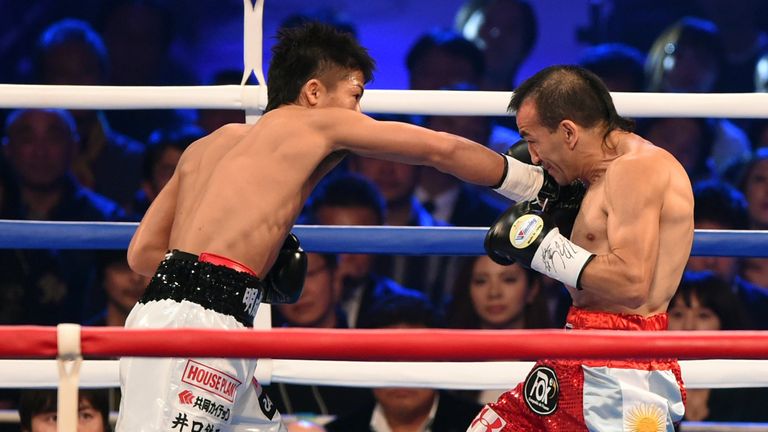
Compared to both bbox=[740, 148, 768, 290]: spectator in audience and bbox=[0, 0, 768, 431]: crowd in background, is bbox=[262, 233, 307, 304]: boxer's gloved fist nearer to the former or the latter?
bbox=[0, 0, 768, 431]: crowd in background

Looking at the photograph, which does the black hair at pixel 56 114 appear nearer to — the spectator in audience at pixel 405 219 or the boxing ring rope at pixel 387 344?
the spectator in audience at pixel 405 219

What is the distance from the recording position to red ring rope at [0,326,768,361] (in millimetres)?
1271

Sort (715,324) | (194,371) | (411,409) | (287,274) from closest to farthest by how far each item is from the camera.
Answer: (194,371) → (287,274) → (411,409) → (715,324)

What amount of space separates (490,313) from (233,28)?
1484 mm

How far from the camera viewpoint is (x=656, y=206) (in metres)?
1.81

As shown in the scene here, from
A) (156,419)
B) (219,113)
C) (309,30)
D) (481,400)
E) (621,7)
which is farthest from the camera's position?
(621,7)

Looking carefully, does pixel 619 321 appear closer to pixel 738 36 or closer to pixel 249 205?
pixel 249 205

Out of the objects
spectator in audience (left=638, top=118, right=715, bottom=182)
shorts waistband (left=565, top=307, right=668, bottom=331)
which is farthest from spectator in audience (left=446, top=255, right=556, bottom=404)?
shorts waistband (left=565, top=307, right=668, bottom=331)

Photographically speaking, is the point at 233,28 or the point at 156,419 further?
the point at 233,28

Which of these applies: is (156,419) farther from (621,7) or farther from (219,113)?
(621,7)

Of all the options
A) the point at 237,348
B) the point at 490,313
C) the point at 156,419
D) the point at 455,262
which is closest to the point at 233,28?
the point at 455,262

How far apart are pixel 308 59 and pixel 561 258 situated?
2.02ft

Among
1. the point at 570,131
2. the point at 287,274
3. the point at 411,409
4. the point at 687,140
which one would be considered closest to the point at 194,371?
the point at 287,274

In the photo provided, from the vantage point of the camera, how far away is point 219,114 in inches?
137
